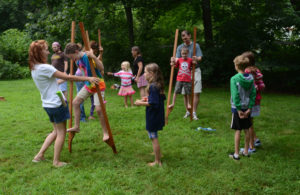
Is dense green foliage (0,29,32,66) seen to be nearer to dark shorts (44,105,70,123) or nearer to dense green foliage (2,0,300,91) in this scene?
dense green foliage (2,0,300,91)

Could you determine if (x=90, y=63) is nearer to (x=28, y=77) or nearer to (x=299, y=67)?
(x=299, y=67)

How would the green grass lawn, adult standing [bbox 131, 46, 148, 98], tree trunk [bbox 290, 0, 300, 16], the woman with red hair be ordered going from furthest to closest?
tree trunk [bbox 290, 0, 300, 16] < adult standing [bbox 131, 46, 148, 98] < the woman with red hair < the green grass lawn

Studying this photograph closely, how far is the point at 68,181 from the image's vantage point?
3.75 m

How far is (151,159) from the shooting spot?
15.0 feet

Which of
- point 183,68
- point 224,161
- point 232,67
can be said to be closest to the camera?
point 224,161

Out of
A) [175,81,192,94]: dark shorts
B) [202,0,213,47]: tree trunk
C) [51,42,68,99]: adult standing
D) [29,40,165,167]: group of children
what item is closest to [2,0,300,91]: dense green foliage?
[202,0,213,47]: tree trunk

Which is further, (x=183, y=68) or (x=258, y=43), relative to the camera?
(x=258, y=43)

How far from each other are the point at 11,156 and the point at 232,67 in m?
10.5

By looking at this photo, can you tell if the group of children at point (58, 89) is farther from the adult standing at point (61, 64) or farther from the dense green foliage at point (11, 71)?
the dense green foliage at point (11, 71)

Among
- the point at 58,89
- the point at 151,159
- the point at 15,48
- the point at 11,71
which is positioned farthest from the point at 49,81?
the point at 15,48

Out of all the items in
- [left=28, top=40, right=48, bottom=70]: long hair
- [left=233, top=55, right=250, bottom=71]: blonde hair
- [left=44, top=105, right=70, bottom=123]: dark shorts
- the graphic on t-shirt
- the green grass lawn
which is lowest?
the green grass lawn

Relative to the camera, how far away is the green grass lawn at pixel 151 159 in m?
Answer: 3.63

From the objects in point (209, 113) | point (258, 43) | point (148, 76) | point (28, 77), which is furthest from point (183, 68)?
point (28, 77)

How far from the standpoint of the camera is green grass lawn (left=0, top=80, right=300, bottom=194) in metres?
3.63
